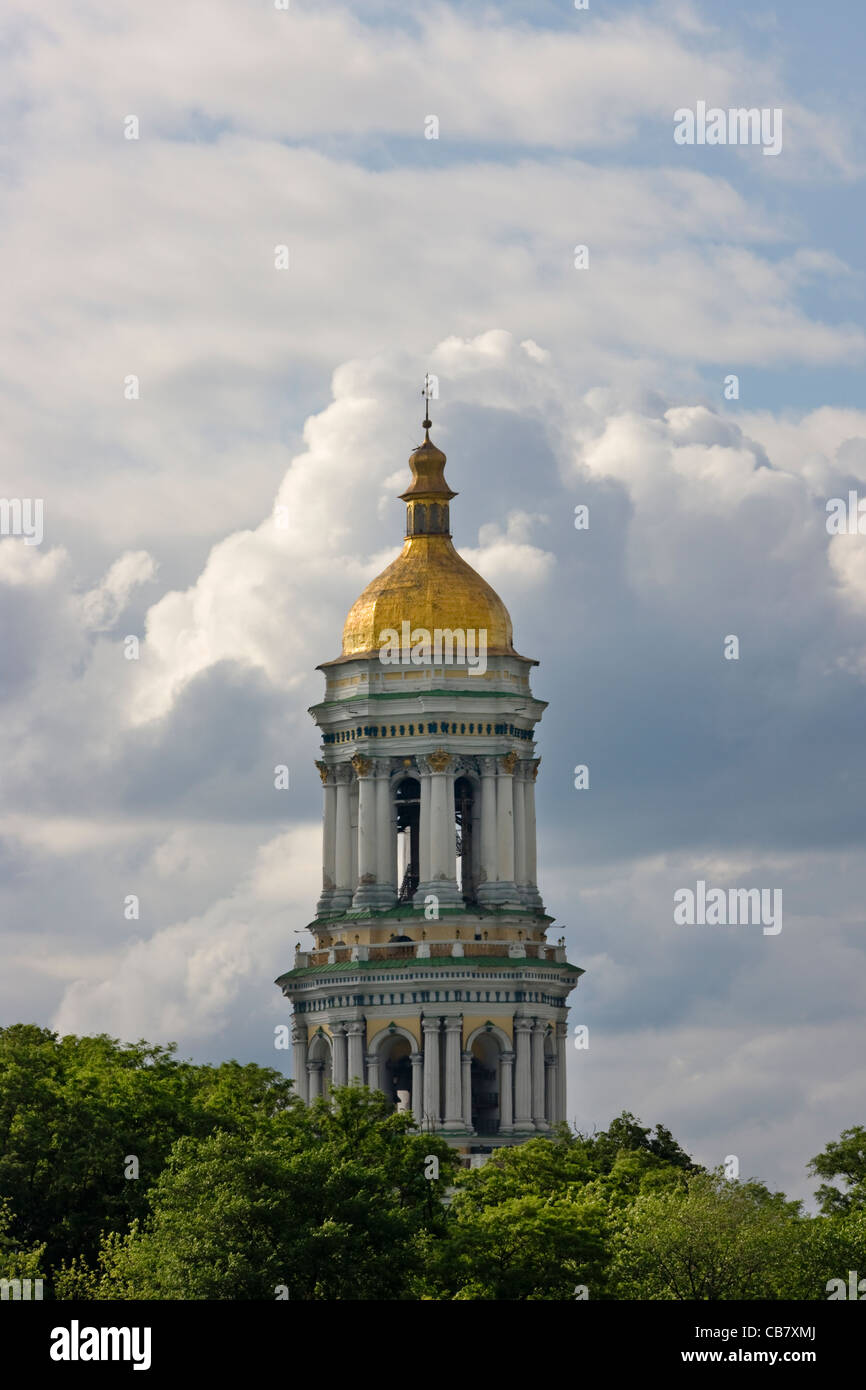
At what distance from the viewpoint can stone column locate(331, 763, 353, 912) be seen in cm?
18400

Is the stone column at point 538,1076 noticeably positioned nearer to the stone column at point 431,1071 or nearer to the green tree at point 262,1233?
the stone column at point 431,1071

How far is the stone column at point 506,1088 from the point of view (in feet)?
583

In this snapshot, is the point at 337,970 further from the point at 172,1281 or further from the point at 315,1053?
the point at 172,1281

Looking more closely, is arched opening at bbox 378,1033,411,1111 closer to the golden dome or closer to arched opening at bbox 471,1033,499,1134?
arched opening at bbox 471,1033,499,1134

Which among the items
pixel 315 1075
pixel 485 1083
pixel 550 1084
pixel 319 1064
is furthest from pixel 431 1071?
pixel 315 1075

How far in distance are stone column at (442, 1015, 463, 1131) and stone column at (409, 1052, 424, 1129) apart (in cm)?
107

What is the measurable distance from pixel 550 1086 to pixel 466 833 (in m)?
12.7

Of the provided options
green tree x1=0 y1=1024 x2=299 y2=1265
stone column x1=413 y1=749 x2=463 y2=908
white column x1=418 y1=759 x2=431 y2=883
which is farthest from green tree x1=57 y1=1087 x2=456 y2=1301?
white column x1=418 y1=759 x2=431 y2=883

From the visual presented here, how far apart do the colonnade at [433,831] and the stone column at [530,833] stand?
1.8 inches

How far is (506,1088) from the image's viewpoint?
178 metres

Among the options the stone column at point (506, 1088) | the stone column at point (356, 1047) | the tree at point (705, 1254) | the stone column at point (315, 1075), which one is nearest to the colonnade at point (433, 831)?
the stone column at point (356, 1047)
